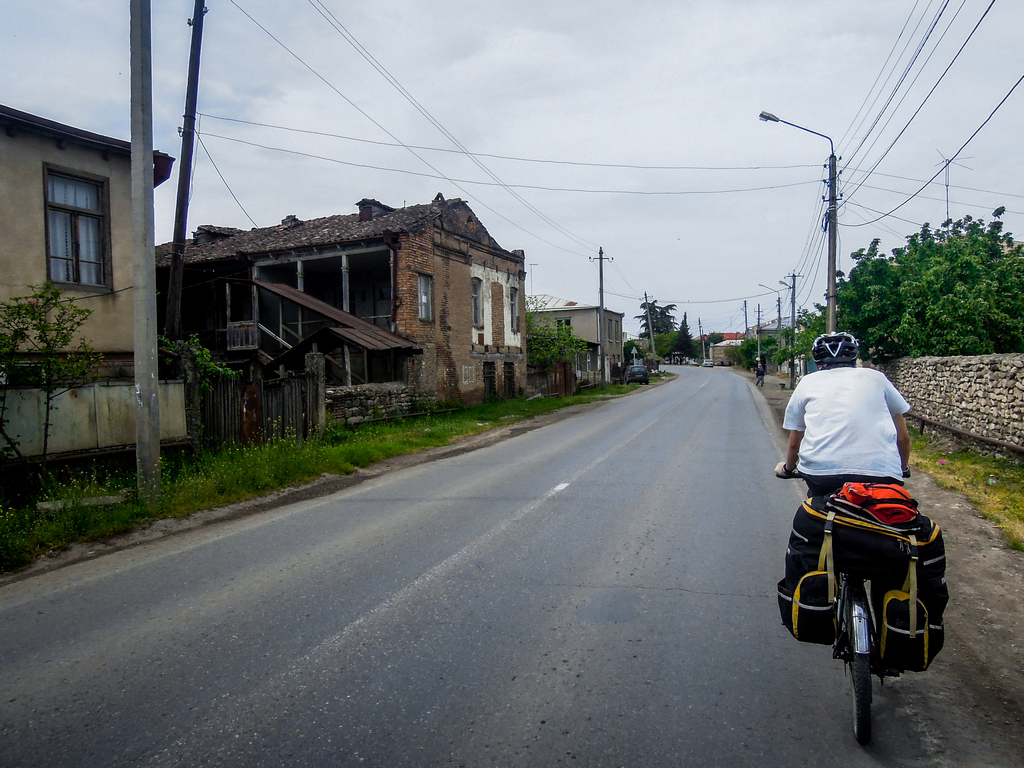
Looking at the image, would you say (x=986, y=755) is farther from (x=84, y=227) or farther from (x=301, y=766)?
(x=84, y=227)

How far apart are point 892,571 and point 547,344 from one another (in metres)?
31.4

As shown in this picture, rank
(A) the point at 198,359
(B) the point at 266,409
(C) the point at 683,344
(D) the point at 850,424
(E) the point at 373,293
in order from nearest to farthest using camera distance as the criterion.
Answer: (D) the point at 850,424
(A) the point at 198,359
(B) the point at 266,409
(E) the point at 373,293
(C) the point at 683,344

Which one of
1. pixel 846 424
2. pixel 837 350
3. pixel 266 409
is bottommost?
pixel 266 409

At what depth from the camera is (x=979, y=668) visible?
3.95m

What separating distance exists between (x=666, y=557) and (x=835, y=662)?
208 centimetres

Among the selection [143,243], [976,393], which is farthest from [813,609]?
[976,393]

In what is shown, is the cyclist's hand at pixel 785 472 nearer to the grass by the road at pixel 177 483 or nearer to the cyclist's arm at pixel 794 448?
the cyclist's arm at pixel 794 448

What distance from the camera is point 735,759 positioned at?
296 cm

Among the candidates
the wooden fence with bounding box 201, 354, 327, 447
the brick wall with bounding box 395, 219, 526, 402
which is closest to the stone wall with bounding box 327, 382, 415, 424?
the wooden fence with bounding box 201, 354, 327, 447

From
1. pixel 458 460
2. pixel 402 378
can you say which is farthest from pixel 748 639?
pixel 402 378

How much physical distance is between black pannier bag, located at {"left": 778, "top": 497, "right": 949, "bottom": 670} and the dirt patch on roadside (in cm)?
46

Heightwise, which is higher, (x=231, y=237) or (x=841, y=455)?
(x=231, y=237)

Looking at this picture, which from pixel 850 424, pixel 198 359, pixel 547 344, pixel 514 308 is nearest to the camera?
pixel 850 424

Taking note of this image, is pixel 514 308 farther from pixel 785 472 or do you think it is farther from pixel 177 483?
pixel 785 472
